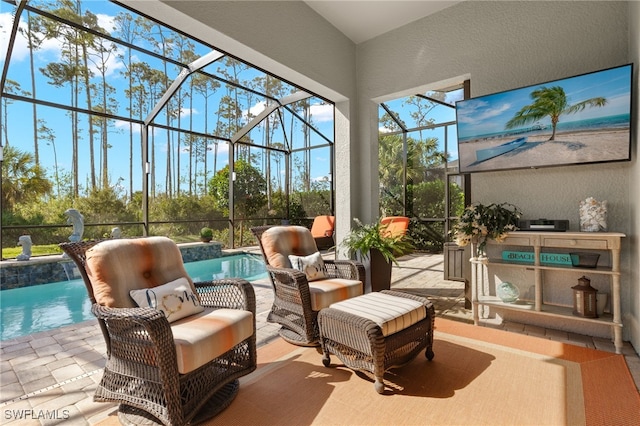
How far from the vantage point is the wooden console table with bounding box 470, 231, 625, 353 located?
8.48 ft

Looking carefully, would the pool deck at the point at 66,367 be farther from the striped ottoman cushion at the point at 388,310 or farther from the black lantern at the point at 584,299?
the striped ottoman cushion at the point at 388,310

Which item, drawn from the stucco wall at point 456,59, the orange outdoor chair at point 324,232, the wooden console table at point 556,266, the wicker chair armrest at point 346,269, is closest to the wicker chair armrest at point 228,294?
the wicker chair armrest at point 346,269

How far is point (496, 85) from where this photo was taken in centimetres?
346

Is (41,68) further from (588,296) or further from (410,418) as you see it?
(588,296)

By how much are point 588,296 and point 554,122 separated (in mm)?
1610

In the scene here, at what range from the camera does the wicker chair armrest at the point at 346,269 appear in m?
3.17

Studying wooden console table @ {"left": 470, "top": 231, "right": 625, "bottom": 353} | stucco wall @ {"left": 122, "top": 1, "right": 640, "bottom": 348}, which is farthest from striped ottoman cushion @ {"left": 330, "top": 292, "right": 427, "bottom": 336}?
stucco wall @ {"left": 122, "top": 1, "right": 640, "bottom": 348}

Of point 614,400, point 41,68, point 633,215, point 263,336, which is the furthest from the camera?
point 41,68

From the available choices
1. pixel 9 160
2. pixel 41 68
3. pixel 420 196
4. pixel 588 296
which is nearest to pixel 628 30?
pixel 588 296

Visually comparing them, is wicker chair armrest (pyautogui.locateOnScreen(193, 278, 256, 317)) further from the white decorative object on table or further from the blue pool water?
the white decorative object on table

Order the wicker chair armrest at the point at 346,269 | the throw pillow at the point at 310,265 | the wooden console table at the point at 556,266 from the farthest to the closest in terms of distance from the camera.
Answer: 1. the wicker chair armrest at the point at 346,269
2. the throw pillow at the point at 310,265
3. the wooden console table at the point at 556,266

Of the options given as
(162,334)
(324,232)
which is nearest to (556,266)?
(162,334)

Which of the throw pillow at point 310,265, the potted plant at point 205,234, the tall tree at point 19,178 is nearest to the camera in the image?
the throw pillow at point 310,265
